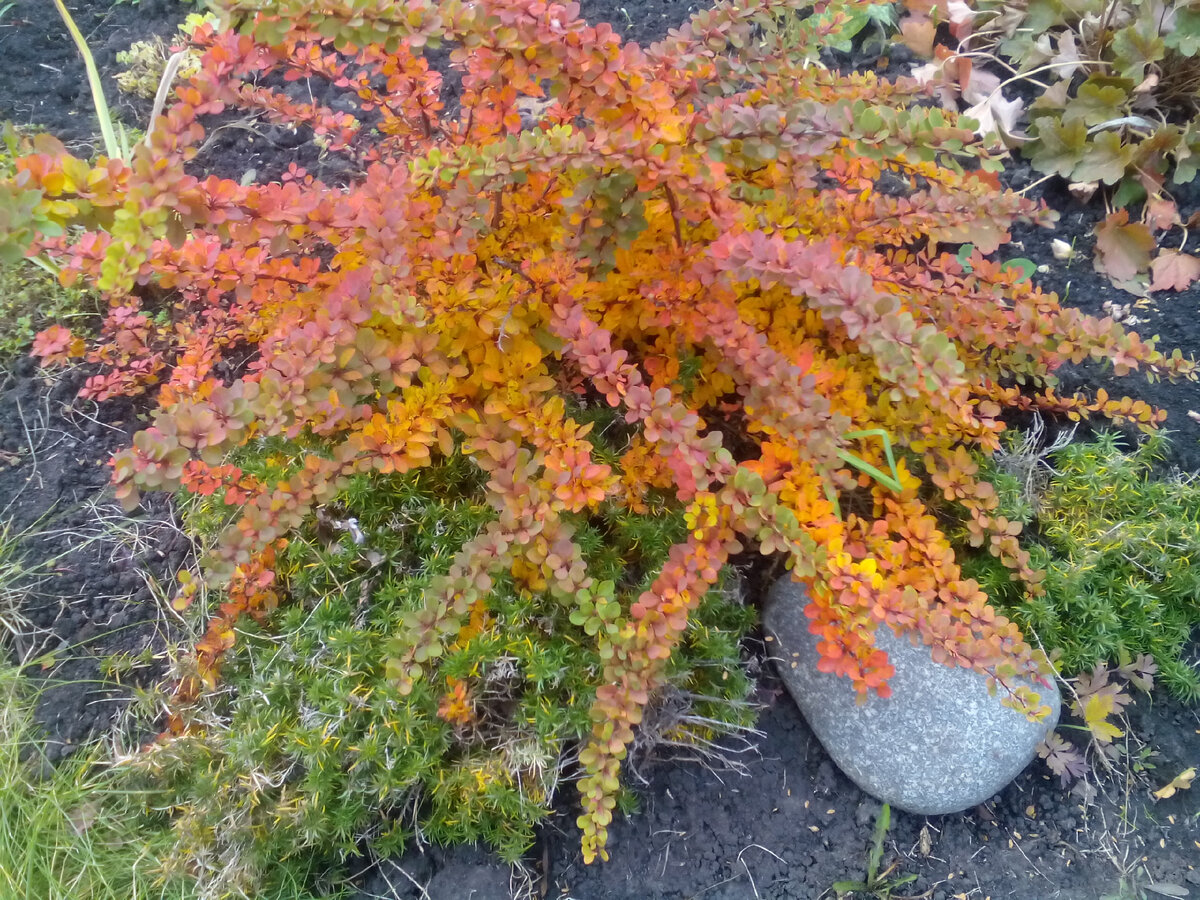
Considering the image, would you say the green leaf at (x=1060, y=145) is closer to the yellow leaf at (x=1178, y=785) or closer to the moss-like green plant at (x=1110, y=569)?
the moss-like green plant at (x=1110, y=569)

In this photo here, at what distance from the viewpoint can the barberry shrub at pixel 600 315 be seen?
135cm

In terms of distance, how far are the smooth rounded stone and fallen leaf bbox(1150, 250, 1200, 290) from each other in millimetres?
1425

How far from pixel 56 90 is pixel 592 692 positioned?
3178mm

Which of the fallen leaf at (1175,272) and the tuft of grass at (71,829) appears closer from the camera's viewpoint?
the tuft of grass at (71,829)

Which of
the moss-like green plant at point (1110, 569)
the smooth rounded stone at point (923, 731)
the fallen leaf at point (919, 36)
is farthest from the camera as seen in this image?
the fallen leaf at point (919, 36)

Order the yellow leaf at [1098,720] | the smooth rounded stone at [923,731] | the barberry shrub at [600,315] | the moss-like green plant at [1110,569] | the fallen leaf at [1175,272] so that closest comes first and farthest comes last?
1. the barberry shrub at [600,315]
2. the yellow leaf at [1098,720]
3. the smooth rounded stone at [923,731]
4. the moss-like green plant at [1110,569]
5. the fallen leaf at [1175,272]

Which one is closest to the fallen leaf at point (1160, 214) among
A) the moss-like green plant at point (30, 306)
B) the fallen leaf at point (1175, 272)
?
the fallen leaf at point (1175, 272)

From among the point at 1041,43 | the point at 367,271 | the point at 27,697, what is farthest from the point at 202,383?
the point at 1041,43

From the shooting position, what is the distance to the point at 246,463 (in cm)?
204

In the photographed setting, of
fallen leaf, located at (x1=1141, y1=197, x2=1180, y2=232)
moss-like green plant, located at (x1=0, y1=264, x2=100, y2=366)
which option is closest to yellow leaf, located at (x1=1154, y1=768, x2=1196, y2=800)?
fallen leaf, located at (x1=1141, y1=197, x2=1180, y2=232)

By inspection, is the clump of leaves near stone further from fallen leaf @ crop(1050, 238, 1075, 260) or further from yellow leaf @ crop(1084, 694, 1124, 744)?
yellow leaf @ crop(1084, 694, 1124, 744)

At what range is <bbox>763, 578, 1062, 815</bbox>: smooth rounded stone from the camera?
1.78 meters

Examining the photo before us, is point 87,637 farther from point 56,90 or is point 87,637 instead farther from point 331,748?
point 56,90

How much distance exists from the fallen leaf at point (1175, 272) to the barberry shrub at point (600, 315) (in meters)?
0.78
